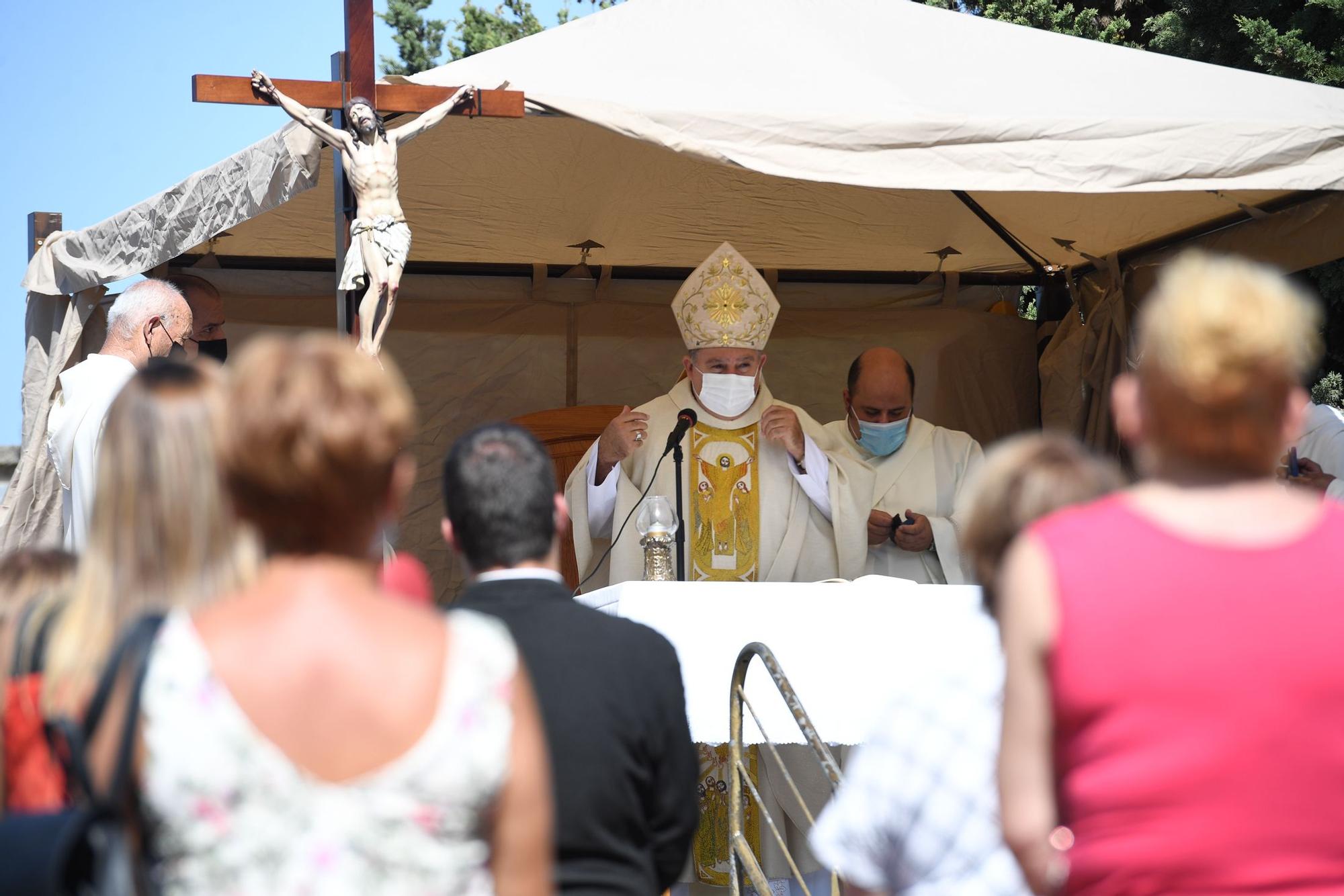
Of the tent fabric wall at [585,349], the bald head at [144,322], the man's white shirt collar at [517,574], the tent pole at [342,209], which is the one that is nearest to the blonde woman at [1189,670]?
the man's white shirt collar at [517,574]

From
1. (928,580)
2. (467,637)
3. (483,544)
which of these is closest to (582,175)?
(928,580)

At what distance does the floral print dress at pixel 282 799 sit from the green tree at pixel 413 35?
18335mm

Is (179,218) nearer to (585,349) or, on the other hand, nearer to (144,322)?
(144,322)

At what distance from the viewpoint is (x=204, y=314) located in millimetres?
6066

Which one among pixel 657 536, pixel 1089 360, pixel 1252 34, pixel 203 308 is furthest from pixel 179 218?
pixel 1252 34

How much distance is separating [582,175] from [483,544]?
482 centimetres

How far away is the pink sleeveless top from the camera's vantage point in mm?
1549

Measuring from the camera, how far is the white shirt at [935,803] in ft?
6.53

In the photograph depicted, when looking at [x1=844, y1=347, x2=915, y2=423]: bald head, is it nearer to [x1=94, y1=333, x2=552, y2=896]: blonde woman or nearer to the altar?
the altar

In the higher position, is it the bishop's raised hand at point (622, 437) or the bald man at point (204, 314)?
the bald man at point (204, 314)

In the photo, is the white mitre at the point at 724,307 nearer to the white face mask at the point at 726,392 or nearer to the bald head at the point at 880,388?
the white face mask at the point at 726,392

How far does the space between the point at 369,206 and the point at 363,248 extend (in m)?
0.13

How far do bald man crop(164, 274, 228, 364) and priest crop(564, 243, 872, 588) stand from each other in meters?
1.60

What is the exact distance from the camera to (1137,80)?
226 inches
